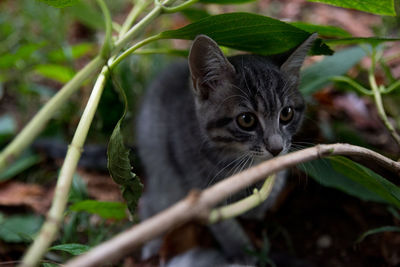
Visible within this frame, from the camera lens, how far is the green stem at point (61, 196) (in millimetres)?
854

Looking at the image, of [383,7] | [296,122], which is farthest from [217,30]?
[296,122]

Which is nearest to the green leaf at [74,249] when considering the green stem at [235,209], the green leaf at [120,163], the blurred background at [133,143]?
the green leaf at [120,163]

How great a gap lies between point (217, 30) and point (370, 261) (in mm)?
1507

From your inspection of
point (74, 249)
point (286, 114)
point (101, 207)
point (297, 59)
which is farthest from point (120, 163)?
point (297, 59)

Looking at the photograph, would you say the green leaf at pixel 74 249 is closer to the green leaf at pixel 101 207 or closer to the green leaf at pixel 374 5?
the green leaf at pixel 101 207

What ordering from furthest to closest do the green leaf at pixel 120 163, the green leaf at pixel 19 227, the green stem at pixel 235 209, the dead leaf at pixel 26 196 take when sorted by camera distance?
the dead leaf at pixel 26 196, the green leaf at pixel 19 227, the green leaf at pixel 120 163, the green stem at pixel 235 209

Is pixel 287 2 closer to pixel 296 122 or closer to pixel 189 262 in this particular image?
pixel 296 122

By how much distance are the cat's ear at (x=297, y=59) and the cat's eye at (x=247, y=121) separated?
354 mm

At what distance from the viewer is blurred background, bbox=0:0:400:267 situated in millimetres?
2170

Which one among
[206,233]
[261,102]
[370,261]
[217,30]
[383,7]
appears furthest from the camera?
[206,233]

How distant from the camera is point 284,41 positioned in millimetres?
1663

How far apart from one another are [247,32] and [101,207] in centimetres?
102

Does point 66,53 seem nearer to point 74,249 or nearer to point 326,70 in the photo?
point 326,70

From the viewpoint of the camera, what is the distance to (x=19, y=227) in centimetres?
225
